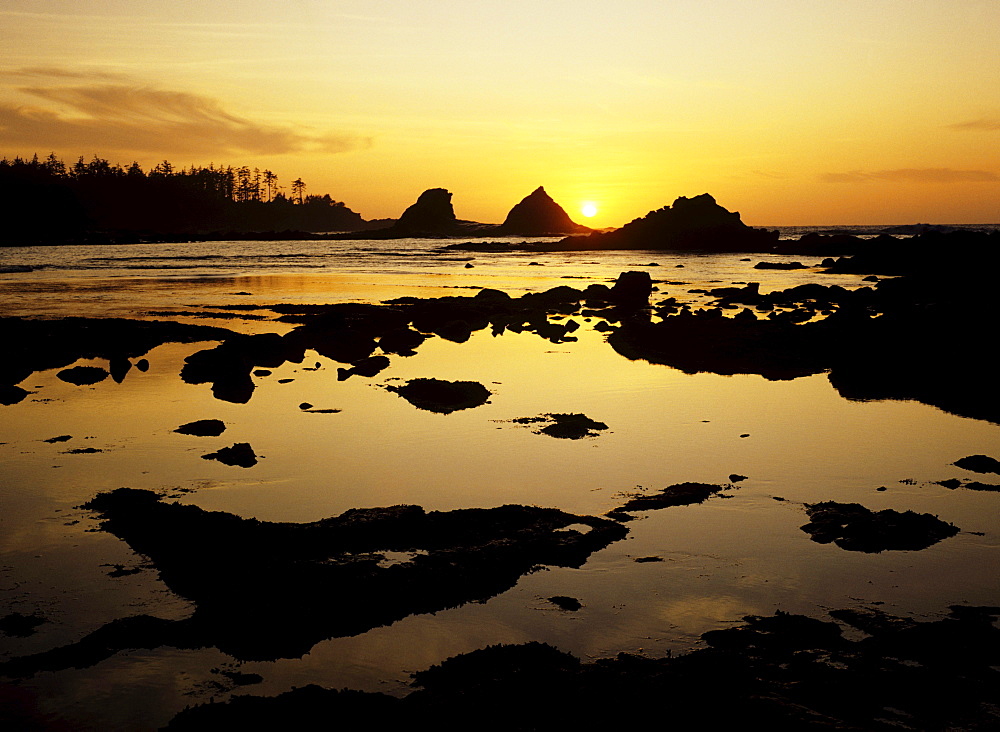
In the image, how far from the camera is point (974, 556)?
8.55 metres

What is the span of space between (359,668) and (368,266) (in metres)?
70.7

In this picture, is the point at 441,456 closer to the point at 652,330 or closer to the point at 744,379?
the point at 744,379

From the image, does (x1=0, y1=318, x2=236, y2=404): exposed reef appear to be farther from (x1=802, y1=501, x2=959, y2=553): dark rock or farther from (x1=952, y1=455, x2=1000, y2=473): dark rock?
(x1=952, y1=455, x2=1000, y2=473): dark rock

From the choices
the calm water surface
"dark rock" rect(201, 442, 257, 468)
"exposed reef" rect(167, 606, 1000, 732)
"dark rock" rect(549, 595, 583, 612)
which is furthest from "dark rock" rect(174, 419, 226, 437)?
"exposed reef" rect(167, 606, 1000, 732)

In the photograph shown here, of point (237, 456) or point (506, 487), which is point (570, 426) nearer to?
point (506, 487)

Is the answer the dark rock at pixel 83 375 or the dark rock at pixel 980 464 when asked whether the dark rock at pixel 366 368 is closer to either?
the dark rock at pixel 83 375

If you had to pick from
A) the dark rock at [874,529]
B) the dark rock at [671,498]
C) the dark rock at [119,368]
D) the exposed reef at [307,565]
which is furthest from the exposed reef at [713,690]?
the dark rock at [119,368]

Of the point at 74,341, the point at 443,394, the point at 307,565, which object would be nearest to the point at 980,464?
the point at 443,394

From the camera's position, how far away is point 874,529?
29.9ft

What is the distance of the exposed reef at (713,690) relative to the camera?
542cm

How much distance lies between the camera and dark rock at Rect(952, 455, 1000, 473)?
11758 mm

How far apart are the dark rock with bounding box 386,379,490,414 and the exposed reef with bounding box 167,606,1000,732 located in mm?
9535

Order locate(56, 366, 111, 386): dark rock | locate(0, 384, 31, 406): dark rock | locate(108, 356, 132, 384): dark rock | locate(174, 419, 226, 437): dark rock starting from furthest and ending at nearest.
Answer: locate(108, 356, 132, 384): dark rock
locate(56, 366, 111, 386): dark rock
locate(0, 384, 31, 406): dark rock
locate(174, 419, 226, 437): dark rock

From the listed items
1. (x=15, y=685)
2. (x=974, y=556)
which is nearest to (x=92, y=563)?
(x=15, y=685)
